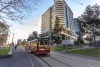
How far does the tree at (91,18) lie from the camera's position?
54594mm

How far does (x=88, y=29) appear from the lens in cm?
5672

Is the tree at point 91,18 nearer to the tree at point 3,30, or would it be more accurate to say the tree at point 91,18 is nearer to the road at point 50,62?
the tree at point 3,30

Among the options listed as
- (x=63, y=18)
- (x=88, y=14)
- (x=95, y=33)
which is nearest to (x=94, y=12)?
(x=88, y=14)

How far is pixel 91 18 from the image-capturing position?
5488 cm

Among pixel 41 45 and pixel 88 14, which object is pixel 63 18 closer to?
pixel 88 14

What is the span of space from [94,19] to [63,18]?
7100 cm

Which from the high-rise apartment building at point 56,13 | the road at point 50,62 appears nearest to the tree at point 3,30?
the road at point 50,62

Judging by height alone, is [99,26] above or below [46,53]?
above

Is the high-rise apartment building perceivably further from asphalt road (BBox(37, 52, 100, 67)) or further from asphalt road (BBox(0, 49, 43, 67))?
asphalt road (BBox(37, 52, 100, 67))

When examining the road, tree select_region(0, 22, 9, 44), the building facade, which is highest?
the building facade

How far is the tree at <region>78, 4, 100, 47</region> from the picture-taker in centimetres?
5459

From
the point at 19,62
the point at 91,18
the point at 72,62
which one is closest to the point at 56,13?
the point at 91,18

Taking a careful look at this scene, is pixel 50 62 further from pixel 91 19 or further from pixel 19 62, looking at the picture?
pixel 91 19

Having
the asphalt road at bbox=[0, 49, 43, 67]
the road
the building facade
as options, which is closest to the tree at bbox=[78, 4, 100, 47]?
the building facade
